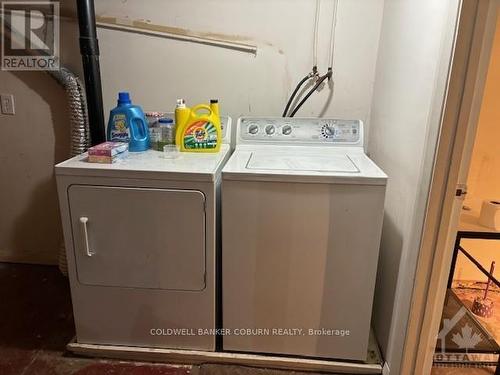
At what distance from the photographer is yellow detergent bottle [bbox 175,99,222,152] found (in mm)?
1744

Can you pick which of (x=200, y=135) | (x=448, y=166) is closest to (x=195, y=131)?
(x=200, y=135)

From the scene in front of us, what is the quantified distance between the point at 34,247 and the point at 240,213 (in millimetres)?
1791

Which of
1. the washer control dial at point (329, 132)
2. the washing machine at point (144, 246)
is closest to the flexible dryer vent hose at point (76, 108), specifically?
the washing machine at point (144, 246)

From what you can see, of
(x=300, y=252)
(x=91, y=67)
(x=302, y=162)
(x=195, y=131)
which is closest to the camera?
(x=300, y=252)

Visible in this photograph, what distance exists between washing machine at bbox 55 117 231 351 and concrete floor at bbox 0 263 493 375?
0.35 ft

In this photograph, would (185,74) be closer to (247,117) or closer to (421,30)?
(247,117)

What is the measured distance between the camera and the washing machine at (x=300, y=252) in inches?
56.5

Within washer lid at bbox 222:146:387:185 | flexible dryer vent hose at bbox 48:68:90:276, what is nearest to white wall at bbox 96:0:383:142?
flexible dryer vent hose at bbox 48:68:90:276

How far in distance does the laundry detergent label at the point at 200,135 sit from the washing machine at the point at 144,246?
0.06 m

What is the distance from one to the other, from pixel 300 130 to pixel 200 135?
0.55m

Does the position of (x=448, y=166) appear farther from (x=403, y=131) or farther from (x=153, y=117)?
(x=153, y=117)

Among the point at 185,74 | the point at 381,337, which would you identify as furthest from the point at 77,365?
the point at 185,74

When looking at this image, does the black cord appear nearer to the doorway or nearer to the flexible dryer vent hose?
the doorway

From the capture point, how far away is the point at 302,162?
162 centimetres
